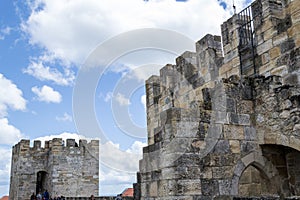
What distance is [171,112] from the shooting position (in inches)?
212

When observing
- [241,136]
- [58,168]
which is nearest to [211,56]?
[241,136]

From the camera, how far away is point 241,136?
18.5ft

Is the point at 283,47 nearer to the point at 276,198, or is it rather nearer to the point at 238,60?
the point at 238,60

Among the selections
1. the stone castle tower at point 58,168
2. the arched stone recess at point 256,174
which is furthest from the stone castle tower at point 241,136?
the stone castle tower at point 58,168

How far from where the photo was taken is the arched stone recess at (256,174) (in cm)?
548

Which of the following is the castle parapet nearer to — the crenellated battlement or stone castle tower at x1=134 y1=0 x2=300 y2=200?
stone castle tower at x1=134 y1=0 x2=300 y2=200

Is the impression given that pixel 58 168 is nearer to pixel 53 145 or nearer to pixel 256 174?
pixel 53 145

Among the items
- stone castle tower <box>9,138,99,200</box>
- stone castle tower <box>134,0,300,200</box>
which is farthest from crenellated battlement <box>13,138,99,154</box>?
stone castle tower <box>134,0,300,200</box>

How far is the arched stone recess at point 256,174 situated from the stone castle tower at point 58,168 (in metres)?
15.8

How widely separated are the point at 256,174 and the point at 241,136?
0.92 metres

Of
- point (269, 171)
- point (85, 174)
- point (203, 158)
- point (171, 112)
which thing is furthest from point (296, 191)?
point (85, 174)

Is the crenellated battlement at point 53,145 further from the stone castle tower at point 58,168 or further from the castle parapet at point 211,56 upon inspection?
the castle parapet at point 211,56

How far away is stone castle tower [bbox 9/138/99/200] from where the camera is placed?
20.3m

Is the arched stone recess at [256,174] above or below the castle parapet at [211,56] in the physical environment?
below
